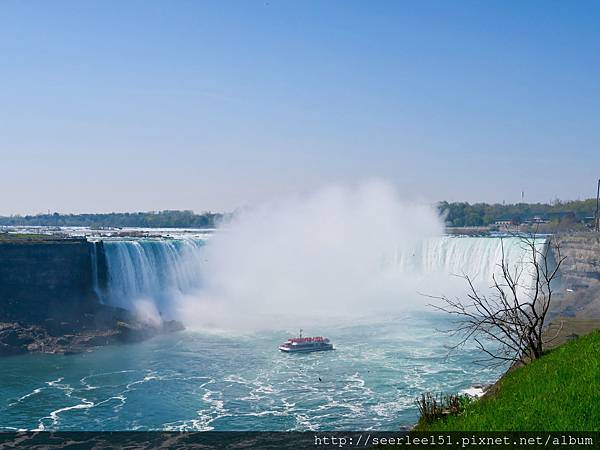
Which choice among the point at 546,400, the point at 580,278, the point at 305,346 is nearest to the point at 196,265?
the point at 305,346

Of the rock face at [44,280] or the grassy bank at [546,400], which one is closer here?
the grassy bank at [546,400]

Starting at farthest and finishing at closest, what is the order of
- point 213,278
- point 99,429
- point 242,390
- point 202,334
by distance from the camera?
point 213,278 < point 202,334 < point 242,390 < point 99,429

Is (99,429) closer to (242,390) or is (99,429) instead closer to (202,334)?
(242,390)

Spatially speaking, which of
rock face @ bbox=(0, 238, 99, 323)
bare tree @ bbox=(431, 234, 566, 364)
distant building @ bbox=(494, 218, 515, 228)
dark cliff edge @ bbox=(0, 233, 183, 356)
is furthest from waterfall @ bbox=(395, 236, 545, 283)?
distant building @ bbox=(494, 218, 515, 228)

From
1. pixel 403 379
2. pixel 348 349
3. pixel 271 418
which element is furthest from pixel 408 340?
pixel 271 418

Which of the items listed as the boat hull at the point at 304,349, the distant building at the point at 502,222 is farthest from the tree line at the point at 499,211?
the boat hull at the point at 304,349

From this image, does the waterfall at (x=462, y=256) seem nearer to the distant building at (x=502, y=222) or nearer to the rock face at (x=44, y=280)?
the rock face at (x=44, y=280)
